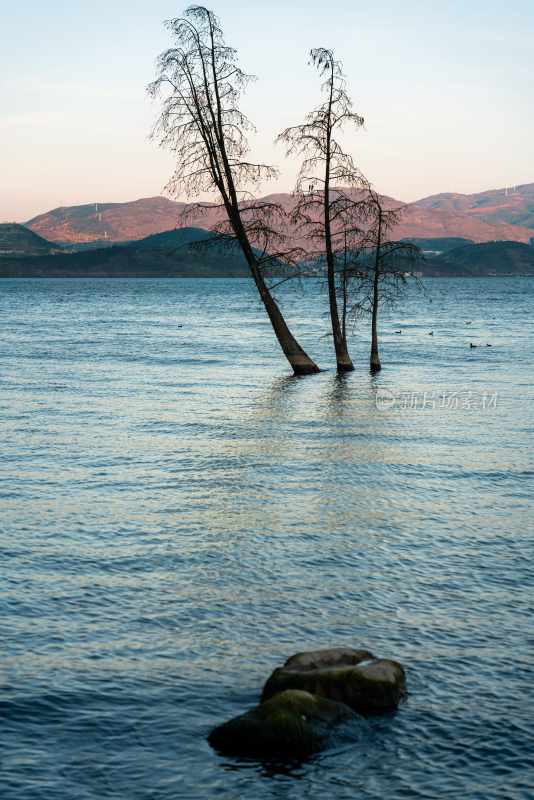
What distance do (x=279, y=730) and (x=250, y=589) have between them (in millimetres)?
4825

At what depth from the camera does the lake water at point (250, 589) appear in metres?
9.25

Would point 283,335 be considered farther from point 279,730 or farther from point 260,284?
point 279,730

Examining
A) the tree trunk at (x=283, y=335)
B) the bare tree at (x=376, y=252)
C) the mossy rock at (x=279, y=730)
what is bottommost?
the mossy rock at (x=279, y=730)

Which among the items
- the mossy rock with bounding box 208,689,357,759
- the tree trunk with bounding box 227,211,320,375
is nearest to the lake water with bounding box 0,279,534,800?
the mossy rock with bounding box 208,689,357,759

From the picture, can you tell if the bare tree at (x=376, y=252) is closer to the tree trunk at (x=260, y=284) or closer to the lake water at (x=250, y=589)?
the tree trunk at (x=260, y=284)

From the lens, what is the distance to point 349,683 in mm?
10125

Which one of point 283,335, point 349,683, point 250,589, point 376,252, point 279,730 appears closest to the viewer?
point 279,730

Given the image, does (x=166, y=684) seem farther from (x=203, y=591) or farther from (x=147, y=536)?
(x=147, y=536)

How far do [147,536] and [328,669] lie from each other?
704 cm

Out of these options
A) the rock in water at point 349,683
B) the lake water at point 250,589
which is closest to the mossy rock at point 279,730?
the lake water at point 250,589

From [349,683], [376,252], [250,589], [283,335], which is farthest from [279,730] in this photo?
[376,252]

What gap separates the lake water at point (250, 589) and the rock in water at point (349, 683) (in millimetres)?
204

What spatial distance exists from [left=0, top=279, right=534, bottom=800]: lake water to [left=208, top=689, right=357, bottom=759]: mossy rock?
7.1 inches

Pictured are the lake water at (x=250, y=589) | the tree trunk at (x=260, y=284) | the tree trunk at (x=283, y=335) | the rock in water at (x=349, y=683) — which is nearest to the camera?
the lake water at (x=250, y=589)
